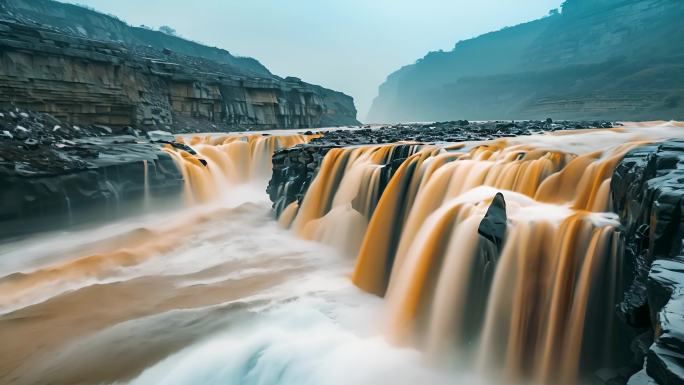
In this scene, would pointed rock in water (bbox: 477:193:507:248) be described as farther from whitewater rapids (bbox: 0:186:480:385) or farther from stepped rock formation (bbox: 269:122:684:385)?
whitewater rapids (bbox: 0:186:480:385)

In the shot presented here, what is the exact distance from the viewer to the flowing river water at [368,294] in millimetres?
4191

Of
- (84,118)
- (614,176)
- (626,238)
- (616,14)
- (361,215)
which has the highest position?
(616,14)

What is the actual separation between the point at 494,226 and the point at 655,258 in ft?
5.87

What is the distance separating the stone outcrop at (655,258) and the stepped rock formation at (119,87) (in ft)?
63.0

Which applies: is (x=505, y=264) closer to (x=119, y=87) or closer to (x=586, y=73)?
(x=119, y=87)

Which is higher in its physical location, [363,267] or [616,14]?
[616,14]

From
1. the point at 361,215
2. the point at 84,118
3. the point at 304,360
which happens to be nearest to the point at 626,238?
the point at 304,360

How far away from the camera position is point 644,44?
6950cm

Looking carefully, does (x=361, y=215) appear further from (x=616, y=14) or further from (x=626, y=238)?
(x=616, y=14)

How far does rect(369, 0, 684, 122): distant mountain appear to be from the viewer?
45.7m

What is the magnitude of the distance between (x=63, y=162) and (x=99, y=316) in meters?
7.01

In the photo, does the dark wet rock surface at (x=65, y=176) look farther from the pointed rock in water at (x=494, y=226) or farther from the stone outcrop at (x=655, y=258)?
the stone outcrop at (x=655, y=258)

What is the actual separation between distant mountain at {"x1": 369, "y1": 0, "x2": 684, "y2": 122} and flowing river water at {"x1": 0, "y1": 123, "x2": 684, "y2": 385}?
43.9 m

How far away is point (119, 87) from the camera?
21.0 meters
